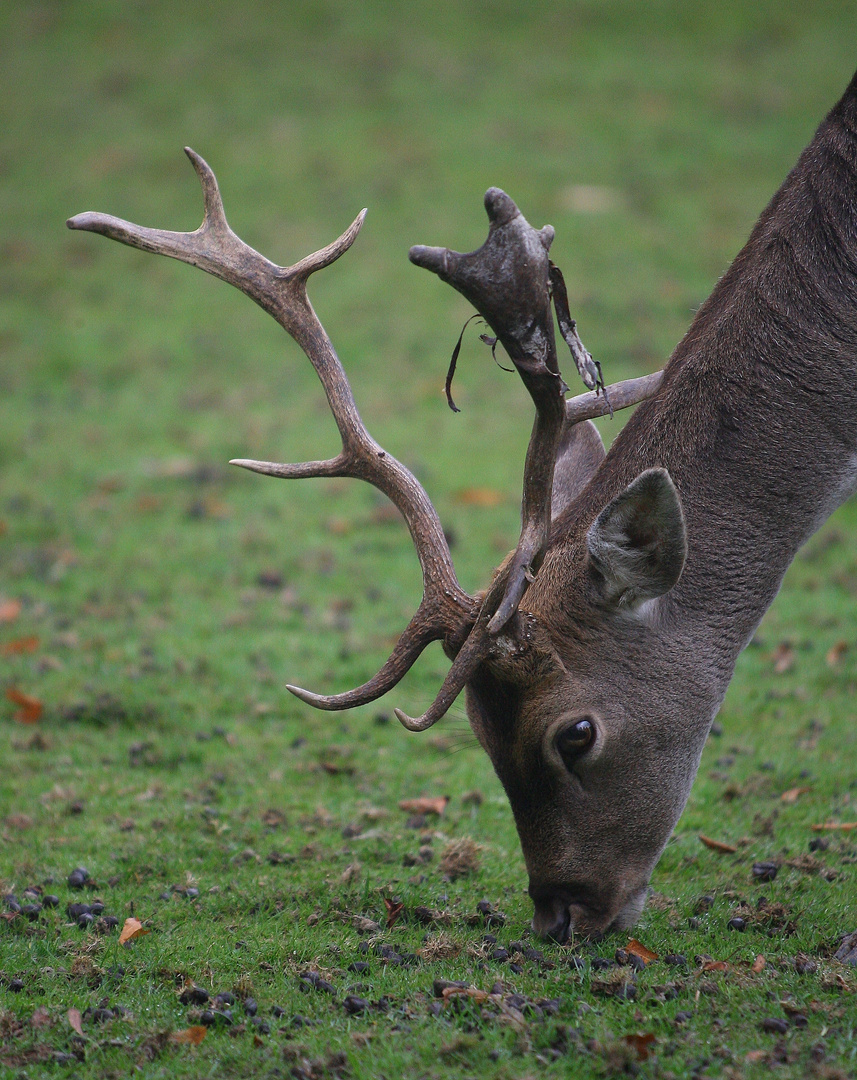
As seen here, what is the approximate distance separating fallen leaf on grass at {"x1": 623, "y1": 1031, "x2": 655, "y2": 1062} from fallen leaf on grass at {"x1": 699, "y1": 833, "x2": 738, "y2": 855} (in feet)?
6.07

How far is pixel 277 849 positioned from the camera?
16.4 ft

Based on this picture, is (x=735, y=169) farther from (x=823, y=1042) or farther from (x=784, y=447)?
(x=823, y=1042)

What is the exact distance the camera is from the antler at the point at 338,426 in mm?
4105

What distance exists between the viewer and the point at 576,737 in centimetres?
401

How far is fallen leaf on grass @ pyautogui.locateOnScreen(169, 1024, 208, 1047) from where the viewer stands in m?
3.39

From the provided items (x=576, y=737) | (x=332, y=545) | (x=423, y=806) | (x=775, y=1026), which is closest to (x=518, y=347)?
(x=576, y=737)

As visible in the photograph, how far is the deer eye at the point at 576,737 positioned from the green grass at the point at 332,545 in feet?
2.25

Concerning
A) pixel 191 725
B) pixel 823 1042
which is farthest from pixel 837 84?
pixel 823 1042

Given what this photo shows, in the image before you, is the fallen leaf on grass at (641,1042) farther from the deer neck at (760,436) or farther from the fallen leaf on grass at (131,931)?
the fallen leaf on grass at (131,931)

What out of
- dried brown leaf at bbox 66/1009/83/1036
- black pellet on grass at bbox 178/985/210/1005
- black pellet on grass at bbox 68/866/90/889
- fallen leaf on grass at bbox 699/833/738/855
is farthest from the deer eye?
black pellet on grass at bbox 68/866/90/889

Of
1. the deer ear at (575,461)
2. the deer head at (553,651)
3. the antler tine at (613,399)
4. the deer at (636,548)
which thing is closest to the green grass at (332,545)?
the deer head at (553,651)

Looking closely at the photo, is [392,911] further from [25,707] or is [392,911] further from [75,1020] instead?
[25,707]

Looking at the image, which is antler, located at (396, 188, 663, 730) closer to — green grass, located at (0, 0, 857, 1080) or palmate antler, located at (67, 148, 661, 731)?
palmate antler, located at (67, 148, 661, 731)

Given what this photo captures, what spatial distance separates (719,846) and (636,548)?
5.81 ft
